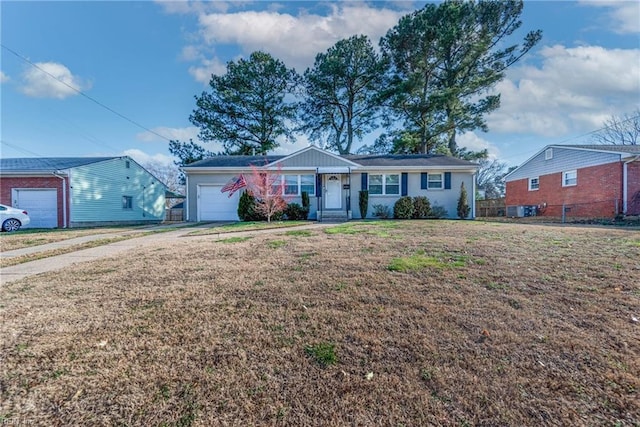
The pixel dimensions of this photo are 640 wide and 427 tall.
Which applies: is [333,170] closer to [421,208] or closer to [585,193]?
[421,208]

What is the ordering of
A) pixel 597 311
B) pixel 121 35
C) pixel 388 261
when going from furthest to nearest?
pixel 121 35 → pixel 388 261 → pixel 597 311

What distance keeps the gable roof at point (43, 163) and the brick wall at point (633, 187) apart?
97.4 ft

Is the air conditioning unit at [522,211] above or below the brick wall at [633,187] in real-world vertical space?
below

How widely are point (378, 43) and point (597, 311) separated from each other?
86.4 feet

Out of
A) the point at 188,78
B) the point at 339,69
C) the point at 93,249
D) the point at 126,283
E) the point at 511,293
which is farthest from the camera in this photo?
the point at 339,69

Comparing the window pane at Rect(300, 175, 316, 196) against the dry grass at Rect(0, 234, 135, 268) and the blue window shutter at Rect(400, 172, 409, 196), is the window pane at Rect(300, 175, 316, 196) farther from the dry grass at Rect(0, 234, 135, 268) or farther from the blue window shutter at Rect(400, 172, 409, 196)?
the dry grass at Rect(0, 234, 135, 268)

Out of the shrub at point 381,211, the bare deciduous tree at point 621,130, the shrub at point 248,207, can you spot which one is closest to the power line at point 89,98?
the shrub at point 248,207

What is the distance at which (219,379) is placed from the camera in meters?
2.13

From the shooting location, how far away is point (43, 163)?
17344mm

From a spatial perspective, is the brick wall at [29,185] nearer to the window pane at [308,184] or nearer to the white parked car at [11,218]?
the white parked car at [11,218]

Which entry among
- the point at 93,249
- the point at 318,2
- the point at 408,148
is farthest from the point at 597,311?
the point at 408,148

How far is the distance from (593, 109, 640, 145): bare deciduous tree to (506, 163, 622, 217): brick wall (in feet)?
57.5

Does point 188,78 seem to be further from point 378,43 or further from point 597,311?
point 597,311

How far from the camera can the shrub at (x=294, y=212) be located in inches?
599
